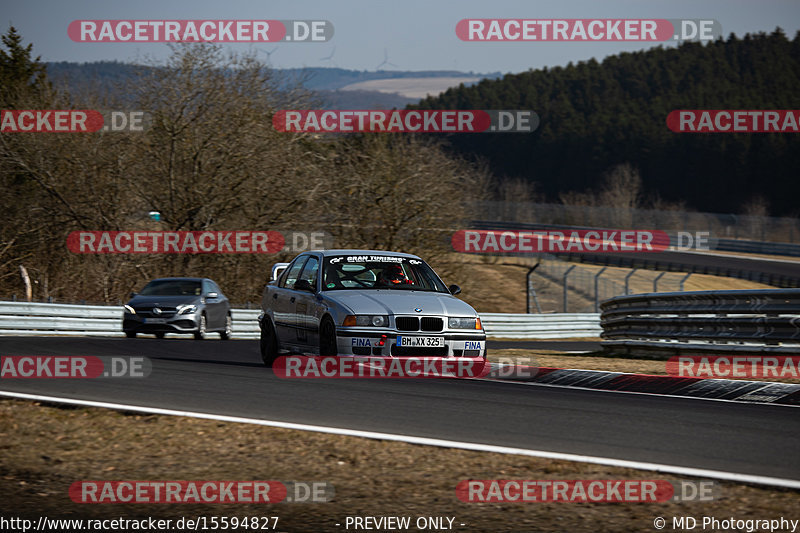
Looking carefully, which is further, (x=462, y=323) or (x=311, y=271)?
(x=311, y=271)

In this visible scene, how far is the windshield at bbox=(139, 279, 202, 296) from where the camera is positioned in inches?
839

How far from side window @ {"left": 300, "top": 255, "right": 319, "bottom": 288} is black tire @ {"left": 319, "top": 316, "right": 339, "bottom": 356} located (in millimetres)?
887

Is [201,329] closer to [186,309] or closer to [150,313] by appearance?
[186,309]

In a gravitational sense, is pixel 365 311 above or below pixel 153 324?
above

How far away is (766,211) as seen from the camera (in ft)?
334

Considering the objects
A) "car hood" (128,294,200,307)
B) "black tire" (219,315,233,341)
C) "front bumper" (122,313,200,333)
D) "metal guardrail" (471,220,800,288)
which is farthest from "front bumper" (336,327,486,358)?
"metal guardrail" (471,220,800,288)


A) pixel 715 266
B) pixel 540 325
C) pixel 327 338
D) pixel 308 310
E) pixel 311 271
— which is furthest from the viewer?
pixel 715 266

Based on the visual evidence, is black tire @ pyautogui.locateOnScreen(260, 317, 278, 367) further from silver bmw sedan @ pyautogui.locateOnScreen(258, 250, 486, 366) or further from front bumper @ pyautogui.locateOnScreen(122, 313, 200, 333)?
front bumper @ pyautogui.locateOnScreen(122, 313, 200, 333)

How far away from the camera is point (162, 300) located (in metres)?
20.1

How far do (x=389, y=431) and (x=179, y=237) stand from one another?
91.0 ft

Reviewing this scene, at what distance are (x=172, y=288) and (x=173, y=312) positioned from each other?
5.43 feet

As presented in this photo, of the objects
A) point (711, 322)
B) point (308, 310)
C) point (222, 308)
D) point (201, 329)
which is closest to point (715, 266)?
point (222, 308)

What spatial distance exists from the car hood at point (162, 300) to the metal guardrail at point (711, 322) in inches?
336

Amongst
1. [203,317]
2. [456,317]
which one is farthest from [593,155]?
[456,317]
